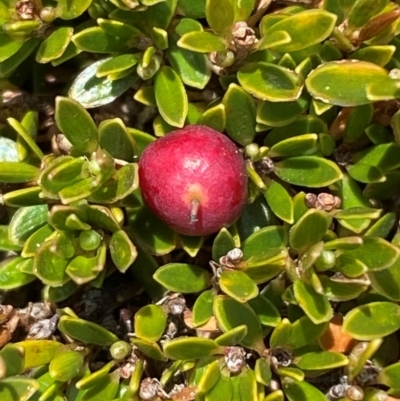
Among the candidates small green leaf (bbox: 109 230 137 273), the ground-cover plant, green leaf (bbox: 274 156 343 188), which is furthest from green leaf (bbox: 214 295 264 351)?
green leaf (bbox: 274 156 343 188)

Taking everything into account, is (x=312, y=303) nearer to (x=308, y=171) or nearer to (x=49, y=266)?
(x=308, y=171)

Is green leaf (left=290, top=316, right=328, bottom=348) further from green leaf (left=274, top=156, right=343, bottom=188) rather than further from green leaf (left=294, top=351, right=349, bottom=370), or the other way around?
green leaf (left=274, top=156, right=343, bottom=188)

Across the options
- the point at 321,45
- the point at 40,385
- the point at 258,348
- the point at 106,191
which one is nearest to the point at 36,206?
the point at 106,191

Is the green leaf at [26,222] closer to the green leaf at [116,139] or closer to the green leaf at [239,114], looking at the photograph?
the green leaf at [116,139]

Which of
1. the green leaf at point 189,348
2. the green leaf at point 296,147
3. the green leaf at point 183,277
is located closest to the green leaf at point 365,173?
the green leaf at point 296,147

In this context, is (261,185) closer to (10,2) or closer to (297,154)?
(297,154)

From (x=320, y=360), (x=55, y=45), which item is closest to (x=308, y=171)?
(x=320, y=360)

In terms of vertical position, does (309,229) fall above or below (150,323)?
above
